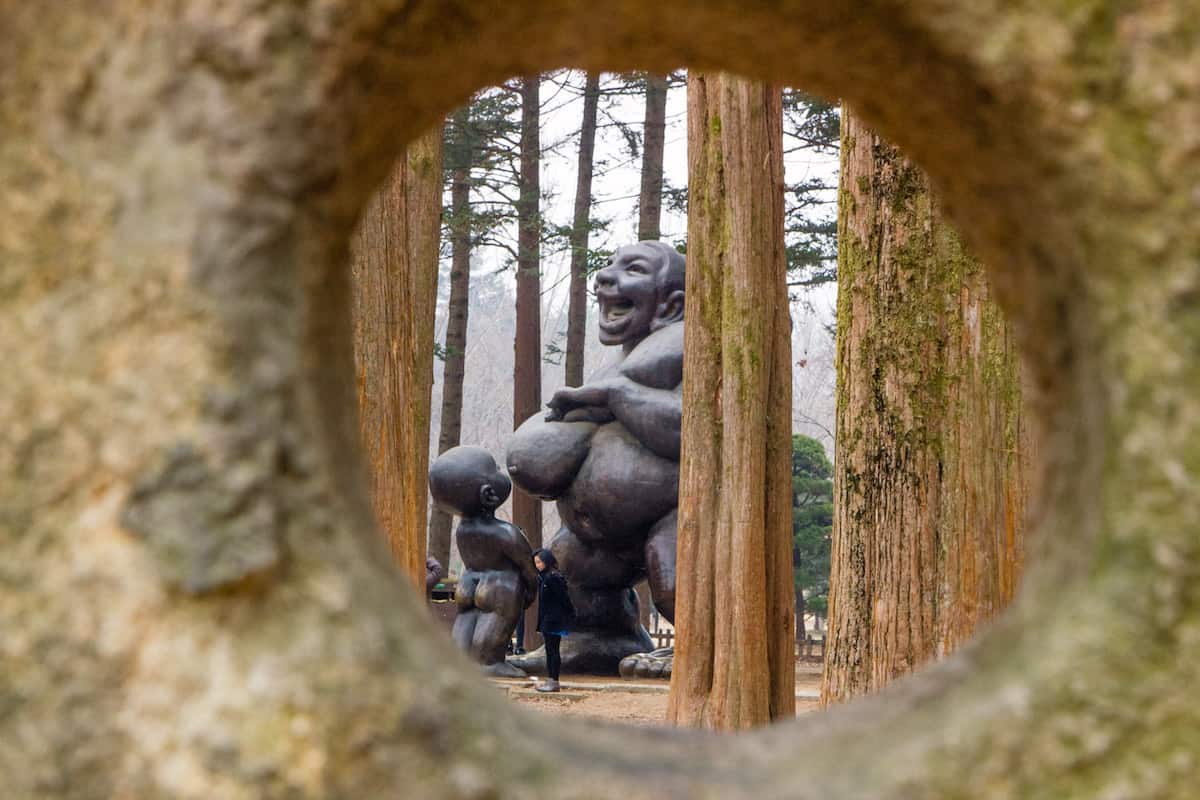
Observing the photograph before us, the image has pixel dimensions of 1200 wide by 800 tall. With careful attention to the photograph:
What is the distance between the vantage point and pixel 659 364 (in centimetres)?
820

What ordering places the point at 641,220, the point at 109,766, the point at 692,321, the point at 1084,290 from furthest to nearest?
the point at 641,220 → the point at 692,321 → the point at 1084,290 → the point at 109,766

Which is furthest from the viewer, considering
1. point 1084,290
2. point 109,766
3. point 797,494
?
point 797,494

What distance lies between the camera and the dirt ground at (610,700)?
6.79m

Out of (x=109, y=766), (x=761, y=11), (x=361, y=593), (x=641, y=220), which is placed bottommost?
(x=109, y=766)

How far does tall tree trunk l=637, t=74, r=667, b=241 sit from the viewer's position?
11.7 meters

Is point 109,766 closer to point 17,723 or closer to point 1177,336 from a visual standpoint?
point 17,723

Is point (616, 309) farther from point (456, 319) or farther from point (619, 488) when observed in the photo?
point (456, 319)

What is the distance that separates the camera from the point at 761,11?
117 centimetres

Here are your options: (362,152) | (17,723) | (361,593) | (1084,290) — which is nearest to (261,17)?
(362,152)

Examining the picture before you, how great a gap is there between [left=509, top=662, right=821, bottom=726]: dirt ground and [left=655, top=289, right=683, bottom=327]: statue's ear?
8.27 ft

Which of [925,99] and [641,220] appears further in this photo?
[641,220]

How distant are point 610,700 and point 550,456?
1.78 metres

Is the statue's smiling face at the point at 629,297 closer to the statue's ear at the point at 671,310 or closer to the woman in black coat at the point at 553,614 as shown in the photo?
the statue's ear at the point at 671,310

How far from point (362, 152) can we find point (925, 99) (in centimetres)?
55
